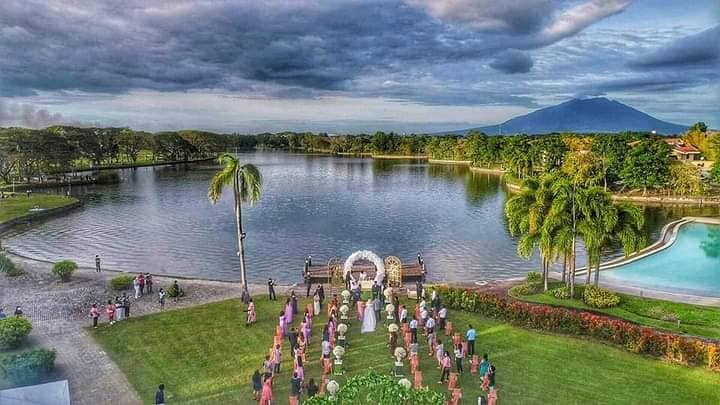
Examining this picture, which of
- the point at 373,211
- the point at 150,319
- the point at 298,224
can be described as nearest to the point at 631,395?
the point at 150,319

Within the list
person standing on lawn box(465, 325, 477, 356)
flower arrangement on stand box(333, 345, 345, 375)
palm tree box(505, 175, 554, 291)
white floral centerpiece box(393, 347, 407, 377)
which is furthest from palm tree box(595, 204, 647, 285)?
flower arrangement on stand box(333, 345, 345, 375)

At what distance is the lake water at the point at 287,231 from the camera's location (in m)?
40.5

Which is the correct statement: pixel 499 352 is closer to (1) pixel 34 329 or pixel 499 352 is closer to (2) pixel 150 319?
(2) pixel 150 319

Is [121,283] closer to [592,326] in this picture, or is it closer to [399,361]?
[399,361]

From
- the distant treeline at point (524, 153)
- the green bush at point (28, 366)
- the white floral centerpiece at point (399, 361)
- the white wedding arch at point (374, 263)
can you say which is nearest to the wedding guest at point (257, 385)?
the white floral centerpiece at point (399, 361)

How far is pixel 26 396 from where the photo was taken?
41.6ft

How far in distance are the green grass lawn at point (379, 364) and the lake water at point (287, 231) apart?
12.8m

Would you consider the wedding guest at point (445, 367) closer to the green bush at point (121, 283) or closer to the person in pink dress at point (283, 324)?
the person in pink dress at point (283, 324)

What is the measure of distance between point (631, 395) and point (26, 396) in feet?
59.9

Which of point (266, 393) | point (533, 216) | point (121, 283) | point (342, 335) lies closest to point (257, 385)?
point (266, 393)

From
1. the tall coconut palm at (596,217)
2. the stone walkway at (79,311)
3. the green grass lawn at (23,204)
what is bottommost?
the stone walkway at (79,311)

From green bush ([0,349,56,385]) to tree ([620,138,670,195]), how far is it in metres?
72.1

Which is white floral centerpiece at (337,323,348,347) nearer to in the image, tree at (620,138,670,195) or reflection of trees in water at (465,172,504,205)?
reflection of trees in water at (465,172,504,205)

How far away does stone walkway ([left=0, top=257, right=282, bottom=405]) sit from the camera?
722 inches
